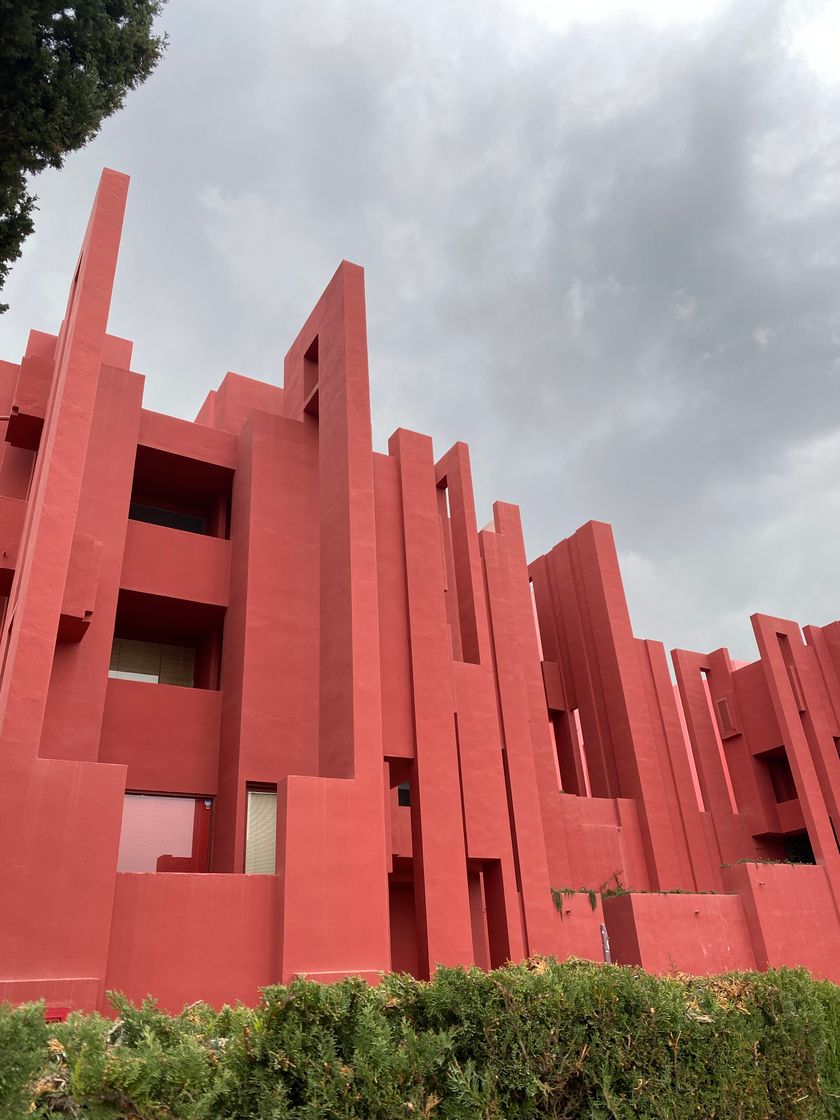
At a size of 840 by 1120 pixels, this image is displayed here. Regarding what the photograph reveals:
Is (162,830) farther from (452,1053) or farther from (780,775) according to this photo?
(780,775)

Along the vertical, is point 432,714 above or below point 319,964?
above

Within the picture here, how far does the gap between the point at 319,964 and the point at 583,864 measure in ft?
38.6

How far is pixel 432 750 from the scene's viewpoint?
1538 centimetres

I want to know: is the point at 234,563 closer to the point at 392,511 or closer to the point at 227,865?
the point at 392,511

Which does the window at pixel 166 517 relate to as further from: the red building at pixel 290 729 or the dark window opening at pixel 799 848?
the dark window opening at pixel 799 848

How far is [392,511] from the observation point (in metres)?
18.2

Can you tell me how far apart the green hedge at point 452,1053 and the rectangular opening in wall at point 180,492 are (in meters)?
14.8

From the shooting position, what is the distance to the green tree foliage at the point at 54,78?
894 cm

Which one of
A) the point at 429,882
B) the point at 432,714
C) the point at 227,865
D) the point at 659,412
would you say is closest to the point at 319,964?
the point at 429,882

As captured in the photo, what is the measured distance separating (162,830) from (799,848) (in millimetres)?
21338

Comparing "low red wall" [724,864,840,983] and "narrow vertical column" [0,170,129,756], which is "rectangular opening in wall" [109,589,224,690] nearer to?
"narrow vertical column" [0,170,129,756]

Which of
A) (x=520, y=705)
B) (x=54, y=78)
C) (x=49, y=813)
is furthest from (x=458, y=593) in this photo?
(x=54, y=78)

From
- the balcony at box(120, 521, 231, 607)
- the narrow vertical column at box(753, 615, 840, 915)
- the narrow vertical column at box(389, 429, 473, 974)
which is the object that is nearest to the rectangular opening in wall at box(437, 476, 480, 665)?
the narrow vertical column at box(389, 429, 473, 974)

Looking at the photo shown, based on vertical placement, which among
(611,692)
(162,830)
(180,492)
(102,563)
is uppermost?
(180,492)
